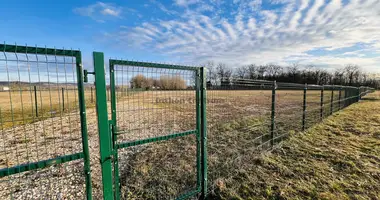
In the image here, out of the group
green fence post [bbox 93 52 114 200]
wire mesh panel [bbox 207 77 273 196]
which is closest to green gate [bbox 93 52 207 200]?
green fence post [bbox 93 52 114 200]

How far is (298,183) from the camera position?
2.95 metres

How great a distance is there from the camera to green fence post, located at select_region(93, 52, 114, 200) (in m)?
1.62

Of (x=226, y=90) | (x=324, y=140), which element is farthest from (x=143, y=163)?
(x=324, y=140)

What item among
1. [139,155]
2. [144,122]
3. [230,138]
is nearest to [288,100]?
[230,138]

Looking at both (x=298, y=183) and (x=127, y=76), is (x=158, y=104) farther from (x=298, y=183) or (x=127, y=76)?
(x=298, y=183)

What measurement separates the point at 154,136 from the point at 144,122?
0.38 meters

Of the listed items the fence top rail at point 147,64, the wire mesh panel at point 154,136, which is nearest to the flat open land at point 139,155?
the wire mesh panel at point 154,136

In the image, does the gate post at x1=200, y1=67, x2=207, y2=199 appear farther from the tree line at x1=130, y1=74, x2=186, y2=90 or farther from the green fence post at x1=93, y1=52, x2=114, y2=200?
the green fence post at x1=93, y1=52, x2=114, y2=200

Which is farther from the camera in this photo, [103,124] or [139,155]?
[139,155]

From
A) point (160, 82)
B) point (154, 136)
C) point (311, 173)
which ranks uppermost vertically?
point (160, 82)

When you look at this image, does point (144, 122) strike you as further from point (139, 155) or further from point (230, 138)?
point (230, 138)

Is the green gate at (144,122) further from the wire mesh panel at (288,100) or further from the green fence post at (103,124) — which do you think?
the wire mesh panel at (288,100)

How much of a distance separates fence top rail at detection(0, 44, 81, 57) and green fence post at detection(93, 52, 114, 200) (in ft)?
0.59

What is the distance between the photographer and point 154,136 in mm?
2893
